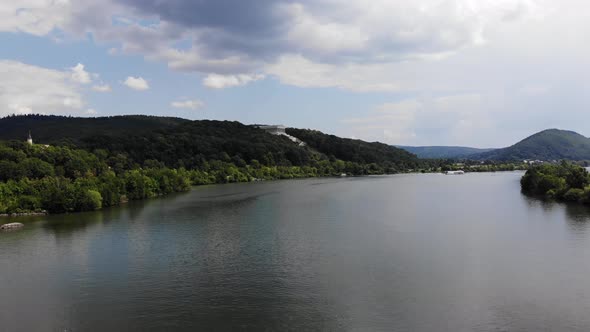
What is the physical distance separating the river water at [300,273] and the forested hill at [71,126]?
8737 centimetres

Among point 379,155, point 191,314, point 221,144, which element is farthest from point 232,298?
point 379,155

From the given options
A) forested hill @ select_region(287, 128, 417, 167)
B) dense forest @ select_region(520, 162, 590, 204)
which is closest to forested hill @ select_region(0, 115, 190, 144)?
forested hill @ select_region(287, 128, 417, 167)

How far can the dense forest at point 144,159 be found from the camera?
139 ft

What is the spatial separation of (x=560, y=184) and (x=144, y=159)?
70.8 meters

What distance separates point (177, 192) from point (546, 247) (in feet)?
161

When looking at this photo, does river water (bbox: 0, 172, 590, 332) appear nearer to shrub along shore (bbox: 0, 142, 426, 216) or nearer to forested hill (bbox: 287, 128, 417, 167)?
shrub along shore (bbox: 0, 142, 426, 216)

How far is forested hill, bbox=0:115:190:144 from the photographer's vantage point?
11469 centimetres

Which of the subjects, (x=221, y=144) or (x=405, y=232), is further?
(x=221, y=144)

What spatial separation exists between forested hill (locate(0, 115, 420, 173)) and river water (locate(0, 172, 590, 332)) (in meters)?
53.5

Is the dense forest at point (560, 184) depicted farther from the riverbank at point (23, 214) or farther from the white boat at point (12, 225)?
the riverbank at point (23, 214)

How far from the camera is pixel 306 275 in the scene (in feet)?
63.2

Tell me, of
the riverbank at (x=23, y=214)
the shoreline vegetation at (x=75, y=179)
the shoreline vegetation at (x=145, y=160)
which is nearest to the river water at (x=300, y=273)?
the riverbank at (x=23, y=214)

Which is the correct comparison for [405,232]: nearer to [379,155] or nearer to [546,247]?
[546,247]

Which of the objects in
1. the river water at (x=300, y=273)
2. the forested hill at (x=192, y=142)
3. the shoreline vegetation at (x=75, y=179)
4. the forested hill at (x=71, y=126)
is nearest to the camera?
the river water at (x=300, y=273)
